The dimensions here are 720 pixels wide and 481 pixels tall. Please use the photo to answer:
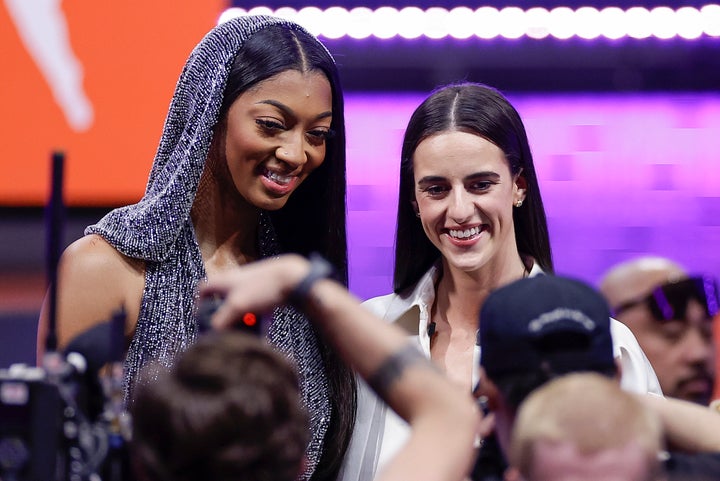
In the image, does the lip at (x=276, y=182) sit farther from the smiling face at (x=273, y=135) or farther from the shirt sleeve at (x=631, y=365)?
the shirt sleeve at (x=631, y=365)

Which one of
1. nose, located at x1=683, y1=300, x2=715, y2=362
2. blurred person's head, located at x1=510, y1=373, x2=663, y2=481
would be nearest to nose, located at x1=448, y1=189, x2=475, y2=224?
nose, located at x1=683, y1=300, x2=715, y2=362

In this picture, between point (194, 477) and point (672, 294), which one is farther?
point (672, 294)

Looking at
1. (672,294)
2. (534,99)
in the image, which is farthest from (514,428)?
(534,99)

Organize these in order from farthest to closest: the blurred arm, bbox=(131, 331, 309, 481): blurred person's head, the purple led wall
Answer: the purple led wall
the blurred arm
bbox=(131, 331, 309, 481): blurred person's head

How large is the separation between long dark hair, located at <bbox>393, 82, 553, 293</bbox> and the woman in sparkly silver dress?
27 centimetres

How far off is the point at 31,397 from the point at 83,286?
883mm

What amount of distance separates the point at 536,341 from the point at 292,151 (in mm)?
974

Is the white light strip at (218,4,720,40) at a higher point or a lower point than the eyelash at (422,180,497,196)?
higher

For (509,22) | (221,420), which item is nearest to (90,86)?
(509,22)

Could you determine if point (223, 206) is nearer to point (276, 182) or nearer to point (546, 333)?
point (276, 182)

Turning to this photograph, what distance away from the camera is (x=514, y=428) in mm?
1471

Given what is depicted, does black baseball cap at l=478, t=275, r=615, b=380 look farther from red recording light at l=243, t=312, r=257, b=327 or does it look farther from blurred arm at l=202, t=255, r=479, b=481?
red recording light at l=243, t=312, r=257, b=327

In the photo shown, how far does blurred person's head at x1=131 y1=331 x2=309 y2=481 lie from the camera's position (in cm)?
132

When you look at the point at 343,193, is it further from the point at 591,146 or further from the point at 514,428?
the point at 591,146
